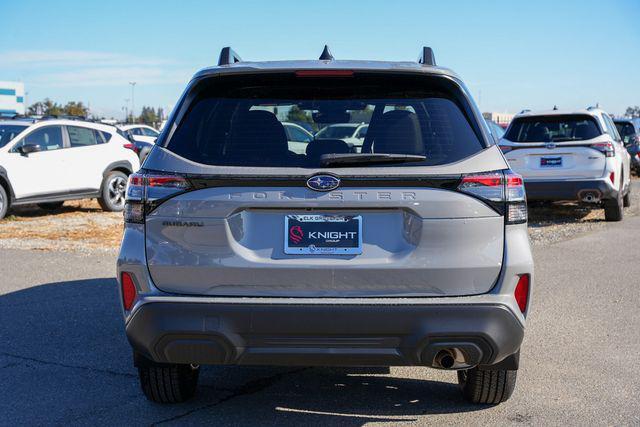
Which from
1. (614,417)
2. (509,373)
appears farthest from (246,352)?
(614,417)

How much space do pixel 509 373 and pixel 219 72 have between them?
2260mm

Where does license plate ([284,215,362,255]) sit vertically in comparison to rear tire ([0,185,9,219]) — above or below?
above

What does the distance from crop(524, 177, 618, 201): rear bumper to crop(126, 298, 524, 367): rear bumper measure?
9475 mm

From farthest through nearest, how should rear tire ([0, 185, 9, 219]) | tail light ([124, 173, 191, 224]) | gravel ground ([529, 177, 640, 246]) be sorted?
rear tire ([0, 185, 9, 219]) → gravel ground ([529, 177, 640, 246]) → tail light ([124, 173, 191, 224])

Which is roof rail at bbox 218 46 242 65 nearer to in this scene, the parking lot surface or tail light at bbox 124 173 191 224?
tail light at bbox 124 173 191 224

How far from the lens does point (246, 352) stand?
382 centimetres

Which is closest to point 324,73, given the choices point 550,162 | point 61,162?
point 550,162

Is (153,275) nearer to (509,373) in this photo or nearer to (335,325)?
(335,325)

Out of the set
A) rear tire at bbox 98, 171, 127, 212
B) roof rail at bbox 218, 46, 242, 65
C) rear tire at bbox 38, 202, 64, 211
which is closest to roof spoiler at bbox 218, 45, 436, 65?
roof rail at bbox 218, 46, 242, 65

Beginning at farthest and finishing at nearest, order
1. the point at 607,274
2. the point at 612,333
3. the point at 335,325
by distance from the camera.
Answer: the point at 607,274
the point at 612,333
the point at 335,325

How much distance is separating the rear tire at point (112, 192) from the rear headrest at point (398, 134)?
12.1 meters

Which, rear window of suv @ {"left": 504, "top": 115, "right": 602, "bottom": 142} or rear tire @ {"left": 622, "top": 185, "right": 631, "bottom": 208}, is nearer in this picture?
rear window of suv @ {"left": 504, "top": 115, "right": 602, "bottom": 142}

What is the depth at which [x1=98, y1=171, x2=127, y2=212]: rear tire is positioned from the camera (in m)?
15.3

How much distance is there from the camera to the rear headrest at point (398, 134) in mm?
3904
